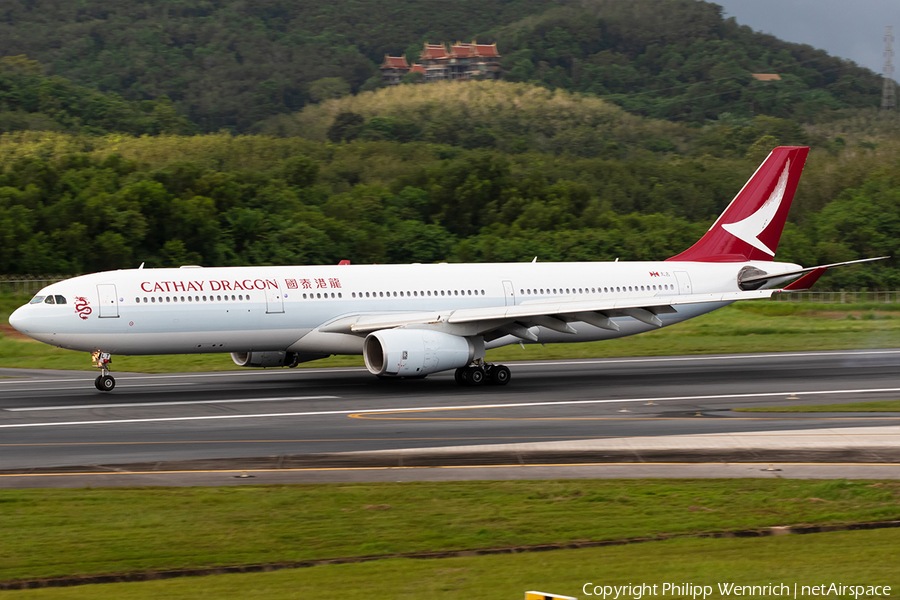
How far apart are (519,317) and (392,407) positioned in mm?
5839

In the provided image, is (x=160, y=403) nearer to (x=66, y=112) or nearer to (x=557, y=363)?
(x=557, y=363)

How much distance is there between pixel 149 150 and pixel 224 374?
302 ft

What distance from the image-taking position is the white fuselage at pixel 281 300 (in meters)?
32.1

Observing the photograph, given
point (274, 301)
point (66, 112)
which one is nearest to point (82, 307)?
point (274, 301)

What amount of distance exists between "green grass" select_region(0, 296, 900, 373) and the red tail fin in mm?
5250

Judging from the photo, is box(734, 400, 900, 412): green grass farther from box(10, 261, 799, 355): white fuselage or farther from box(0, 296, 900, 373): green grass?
box(0, 296, 900, 373): green grass

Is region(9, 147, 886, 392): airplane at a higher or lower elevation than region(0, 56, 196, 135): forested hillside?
lower

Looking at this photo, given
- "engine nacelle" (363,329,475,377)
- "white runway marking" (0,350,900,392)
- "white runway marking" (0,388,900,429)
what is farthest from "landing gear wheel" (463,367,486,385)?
"white runway marking" (0,350,900,392)

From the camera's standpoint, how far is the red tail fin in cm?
4238

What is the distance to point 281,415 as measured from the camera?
1112 inches

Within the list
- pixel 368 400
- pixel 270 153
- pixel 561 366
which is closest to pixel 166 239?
pixel 561 366

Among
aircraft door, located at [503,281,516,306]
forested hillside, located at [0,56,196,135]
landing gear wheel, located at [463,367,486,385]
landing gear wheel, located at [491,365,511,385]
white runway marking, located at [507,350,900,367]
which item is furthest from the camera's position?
forested hillside, located at [0,56,196,135]

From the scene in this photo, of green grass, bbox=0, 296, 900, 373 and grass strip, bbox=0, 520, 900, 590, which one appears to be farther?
green grass, bbox=0, 296, 900, 373

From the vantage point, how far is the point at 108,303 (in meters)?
32.1
